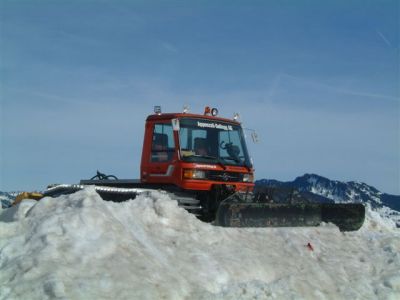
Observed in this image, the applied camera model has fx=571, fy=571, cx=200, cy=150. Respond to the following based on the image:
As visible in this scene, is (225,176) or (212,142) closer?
(225,176)

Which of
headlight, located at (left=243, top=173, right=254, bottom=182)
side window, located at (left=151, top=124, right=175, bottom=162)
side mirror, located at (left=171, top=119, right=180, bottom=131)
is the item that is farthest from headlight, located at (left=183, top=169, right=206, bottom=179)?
headlight, located at (left=243, top=173, right=254, bottom=182)

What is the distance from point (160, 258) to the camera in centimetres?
741

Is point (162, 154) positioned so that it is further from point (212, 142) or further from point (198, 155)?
point (212, 142)

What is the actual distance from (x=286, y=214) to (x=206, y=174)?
1.98m

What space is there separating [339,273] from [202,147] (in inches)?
181

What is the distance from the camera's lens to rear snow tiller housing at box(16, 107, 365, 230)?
12117 millimetres

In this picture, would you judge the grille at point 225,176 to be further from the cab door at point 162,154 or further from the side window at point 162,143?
the side window at point 162,143

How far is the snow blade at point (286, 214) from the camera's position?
1070cm

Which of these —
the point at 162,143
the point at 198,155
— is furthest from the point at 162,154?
the point at 198,155

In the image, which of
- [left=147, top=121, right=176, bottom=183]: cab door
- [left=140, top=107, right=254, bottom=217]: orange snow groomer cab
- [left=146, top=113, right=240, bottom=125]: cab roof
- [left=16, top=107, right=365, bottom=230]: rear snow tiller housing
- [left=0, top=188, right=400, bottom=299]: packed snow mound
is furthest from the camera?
[left=146, top=113, right=240, bottom=125]: cab roof

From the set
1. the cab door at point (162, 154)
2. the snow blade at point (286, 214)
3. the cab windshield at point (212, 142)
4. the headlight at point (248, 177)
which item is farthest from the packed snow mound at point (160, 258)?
the cab door at point (162, 154)

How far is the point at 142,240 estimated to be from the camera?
25.3 ft

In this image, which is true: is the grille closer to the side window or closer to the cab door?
the cab door

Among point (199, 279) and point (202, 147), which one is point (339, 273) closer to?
point (199, 279)
